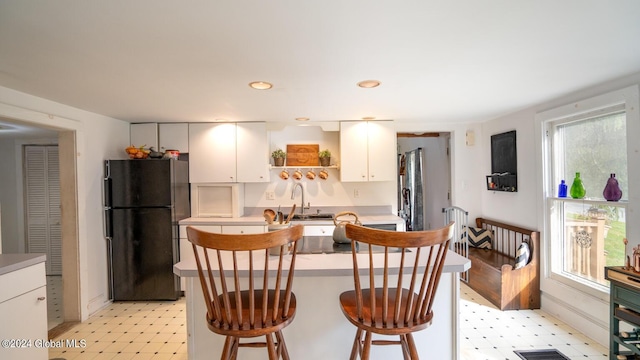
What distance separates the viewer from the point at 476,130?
3971mm

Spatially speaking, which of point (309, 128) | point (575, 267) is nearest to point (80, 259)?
point (309, 128)

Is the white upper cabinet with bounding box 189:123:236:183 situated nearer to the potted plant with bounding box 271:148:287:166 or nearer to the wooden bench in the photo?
the potted plant with bounding box 271:148:287:166

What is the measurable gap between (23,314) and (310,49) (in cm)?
237

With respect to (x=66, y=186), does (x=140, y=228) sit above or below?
below

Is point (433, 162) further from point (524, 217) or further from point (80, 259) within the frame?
point (80, 259)

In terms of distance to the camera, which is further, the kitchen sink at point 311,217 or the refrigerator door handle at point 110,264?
the kitchen sink at point 311,217

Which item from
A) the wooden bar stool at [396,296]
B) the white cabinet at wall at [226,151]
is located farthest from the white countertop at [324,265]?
the white cabinet at wall at [226,151]

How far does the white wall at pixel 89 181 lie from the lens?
2707 mm

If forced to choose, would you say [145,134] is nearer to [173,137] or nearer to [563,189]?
[173,137]

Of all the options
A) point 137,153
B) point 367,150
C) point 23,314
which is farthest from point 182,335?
point 367,150

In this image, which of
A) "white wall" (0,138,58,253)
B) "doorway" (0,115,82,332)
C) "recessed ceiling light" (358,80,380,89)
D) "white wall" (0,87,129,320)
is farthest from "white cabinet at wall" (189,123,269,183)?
"white wall" (0,138,58,253)

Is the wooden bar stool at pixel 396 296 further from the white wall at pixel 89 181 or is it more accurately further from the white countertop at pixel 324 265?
the white wall at pixel 89 181

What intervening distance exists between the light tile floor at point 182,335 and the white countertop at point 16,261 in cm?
93

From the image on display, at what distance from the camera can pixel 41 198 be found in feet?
13.7
